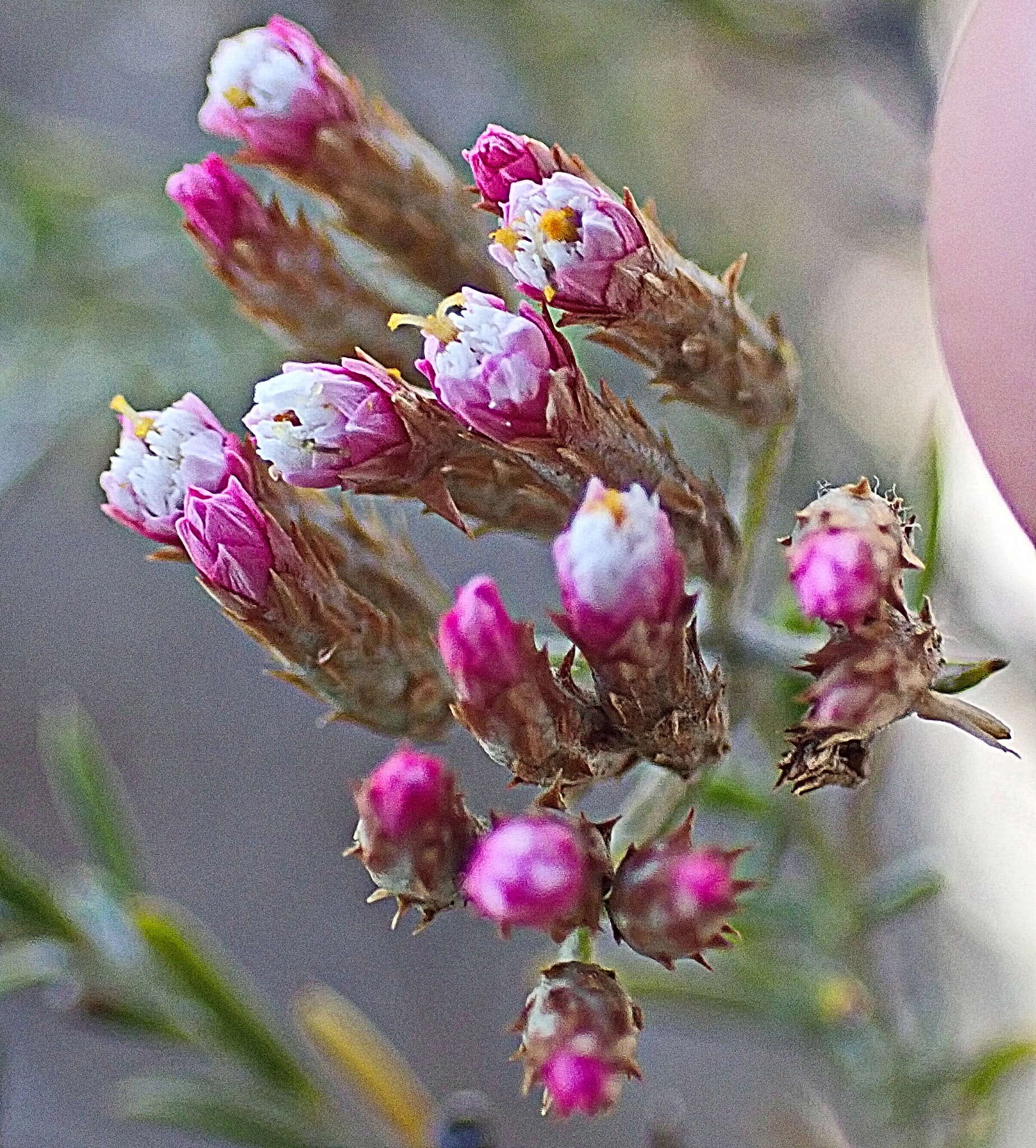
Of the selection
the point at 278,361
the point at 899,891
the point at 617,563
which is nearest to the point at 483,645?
the point at 617,563

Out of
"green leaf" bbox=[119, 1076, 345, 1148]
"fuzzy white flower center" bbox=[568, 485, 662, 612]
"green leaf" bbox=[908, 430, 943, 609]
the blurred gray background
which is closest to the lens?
"fuzzy white flower center" bbox=[568, 485, 662, 612]

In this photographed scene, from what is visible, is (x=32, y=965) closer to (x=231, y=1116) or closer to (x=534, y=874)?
(x=231, y=1116)

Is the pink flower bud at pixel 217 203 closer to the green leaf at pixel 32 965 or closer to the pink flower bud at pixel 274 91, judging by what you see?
the pink flower bud at pixel 274 91

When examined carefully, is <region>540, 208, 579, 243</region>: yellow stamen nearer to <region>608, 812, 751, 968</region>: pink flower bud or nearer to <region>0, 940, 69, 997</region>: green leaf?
<region>608, 812, 751, 968</region>: pink flower bud

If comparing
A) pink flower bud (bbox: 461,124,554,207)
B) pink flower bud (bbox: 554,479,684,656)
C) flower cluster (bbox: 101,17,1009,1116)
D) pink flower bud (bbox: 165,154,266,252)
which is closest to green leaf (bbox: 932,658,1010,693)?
flower cluster (bbox: 101,17,1009,1116)

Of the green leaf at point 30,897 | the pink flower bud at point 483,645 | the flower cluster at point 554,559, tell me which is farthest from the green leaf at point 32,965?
the pink flower bud at point 483,645
